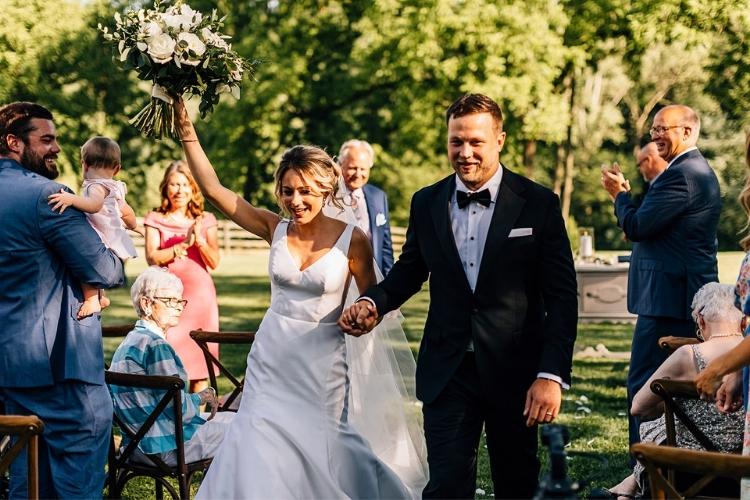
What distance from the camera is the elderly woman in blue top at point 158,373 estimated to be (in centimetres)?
540

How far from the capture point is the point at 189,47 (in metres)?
4.64

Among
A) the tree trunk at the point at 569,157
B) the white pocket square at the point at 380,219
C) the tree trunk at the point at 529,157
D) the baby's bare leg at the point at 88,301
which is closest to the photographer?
the baby's bare leg at the point at 88,301

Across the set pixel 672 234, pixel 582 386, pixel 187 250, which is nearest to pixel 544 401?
pixel 672 234

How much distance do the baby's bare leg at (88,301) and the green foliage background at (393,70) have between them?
38.8 feet

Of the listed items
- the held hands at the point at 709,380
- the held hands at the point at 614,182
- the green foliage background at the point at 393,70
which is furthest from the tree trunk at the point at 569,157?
the held hands at the point at 709,380

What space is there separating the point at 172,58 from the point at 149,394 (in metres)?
1.86

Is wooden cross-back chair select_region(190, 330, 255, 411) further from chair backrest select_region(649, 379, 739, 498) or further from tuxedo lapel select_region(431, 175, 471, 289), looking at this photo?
chair backrest select_region(649, 379, 739, 498)

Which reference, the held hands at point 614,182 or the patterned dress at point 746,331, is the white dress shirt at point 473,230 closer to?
the patterned dress at point 746,331

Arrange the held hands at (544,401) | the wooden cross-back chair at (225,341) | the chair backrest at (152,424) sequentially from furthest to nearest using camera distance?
the wooden cross-back chair at (225,341) < the chair backrest at (152,424) < the held hands at (544,401)

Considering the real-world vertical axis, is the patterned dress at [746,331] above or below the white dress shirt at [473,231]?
below

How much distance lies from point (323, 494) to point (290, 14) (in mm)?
24407

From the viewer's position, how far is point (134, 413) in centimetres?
542

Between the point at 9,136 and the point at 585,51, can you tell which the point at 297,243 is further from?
the point at 585,51

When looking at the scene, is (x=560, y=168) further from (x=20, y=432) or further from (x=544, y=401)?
(x=20, y=432)
